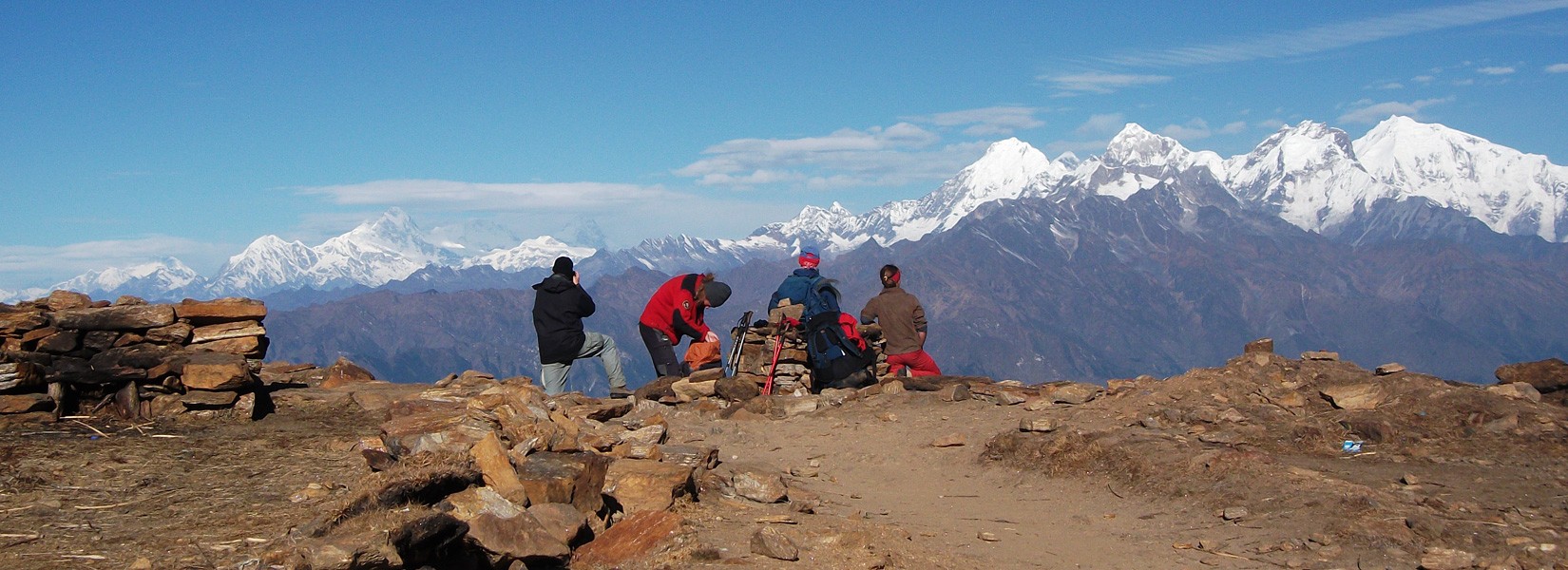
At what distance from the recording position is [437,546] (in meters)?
7.18

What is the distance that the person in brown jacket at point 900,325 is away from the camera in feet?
62.8

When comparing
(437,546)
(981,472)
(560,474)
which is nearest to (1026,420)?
(981,472)

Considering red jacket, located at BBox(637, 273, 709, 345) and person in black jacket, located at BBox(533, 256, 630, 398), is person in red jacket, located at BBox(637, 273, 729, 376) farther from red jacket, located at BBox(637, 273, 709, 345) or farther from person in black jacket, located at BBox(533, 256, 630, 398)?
person in black jacket, located at BBox(533, 256, 630, 398)

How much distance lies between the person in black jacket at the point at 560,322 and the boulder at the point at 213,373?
5382 millimetres

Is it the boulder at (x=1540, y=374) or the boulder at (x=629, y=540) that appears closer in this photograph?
the boulder at (x=629, y=540)

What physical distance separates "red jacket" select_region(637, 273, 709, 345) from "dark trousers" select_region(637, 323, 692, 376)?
0.09m

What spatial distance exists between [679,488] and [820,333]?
9.45 metres

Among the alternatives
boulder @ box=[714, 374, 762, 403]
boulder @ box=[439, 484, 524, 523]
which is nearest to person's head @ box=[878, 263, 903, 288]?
boulder @ box=[714, 374, 762, 403]

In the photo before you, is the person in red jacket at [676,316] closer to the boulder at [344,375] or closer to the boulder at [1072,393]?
the boulder at [344,375]

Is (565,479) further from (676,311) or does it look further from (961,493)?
(676,311)

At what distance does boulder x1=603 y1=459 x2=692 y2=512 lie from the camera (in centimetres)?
934

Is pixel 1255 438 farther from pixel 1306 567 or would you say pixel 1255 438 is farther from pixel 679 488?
pixel 679 488

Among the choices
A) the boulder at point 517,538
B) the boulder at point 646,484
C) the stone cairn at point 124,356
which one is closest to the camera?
the boulder at point 517,538

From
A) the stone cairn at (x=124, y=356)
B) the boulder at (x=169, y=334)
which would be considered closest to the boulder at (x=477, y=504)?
the stone cairn at (x=124, y=356)
